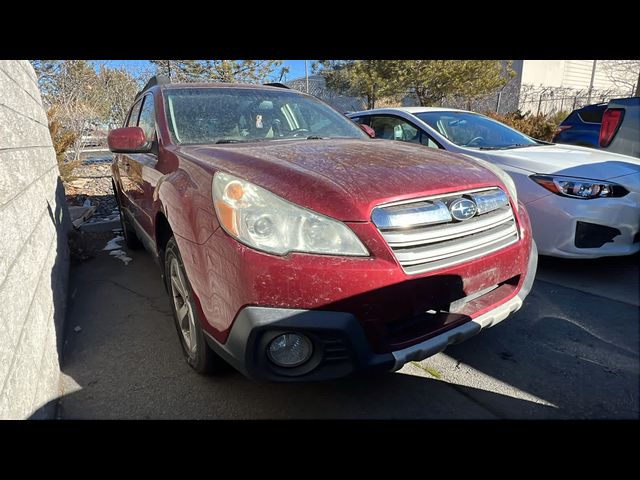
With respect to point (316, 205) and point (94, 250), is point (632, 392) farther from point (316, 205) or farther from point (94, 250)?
point (94, 250)

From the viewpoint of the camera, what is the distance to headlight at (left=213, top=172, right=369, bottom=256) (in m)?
1.49

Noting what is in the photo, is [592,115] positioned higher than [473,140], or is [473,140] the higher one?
[592,115]

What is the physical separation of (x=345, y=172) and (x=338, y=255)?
1.48 ft

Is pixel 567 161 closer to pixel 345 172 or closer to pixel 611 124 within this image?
pixel 611 124

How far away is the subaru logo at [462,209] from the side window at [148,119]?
2.15 meters

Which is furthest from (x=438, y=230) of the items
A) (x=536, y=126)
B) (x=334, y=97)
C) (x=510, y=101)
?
(x=334, y=97)

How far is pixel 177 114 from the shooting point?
2.65 metres

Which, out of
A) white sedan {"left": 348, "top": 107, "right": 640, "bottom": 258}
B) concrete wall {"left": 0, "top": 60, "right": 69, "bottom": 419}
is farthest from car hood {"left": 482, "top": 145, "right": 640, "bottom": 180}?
concrete wall {"left": 0, "top": 60, "right": 69, "bottom": 419}

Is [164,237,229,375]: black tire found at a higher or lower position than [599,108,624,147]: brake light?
lower

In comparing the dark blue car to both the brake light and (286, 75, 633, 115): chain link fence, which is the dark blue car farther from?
(286, 75, 633, 115): chain link fence

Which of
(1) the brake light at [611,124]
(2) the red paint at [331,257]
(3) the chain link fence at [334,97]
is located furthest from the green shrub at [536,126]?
(2) the red paint at [331,257]

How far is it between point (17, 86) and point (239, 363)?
308cm

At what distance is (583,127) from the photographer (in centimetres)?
672
